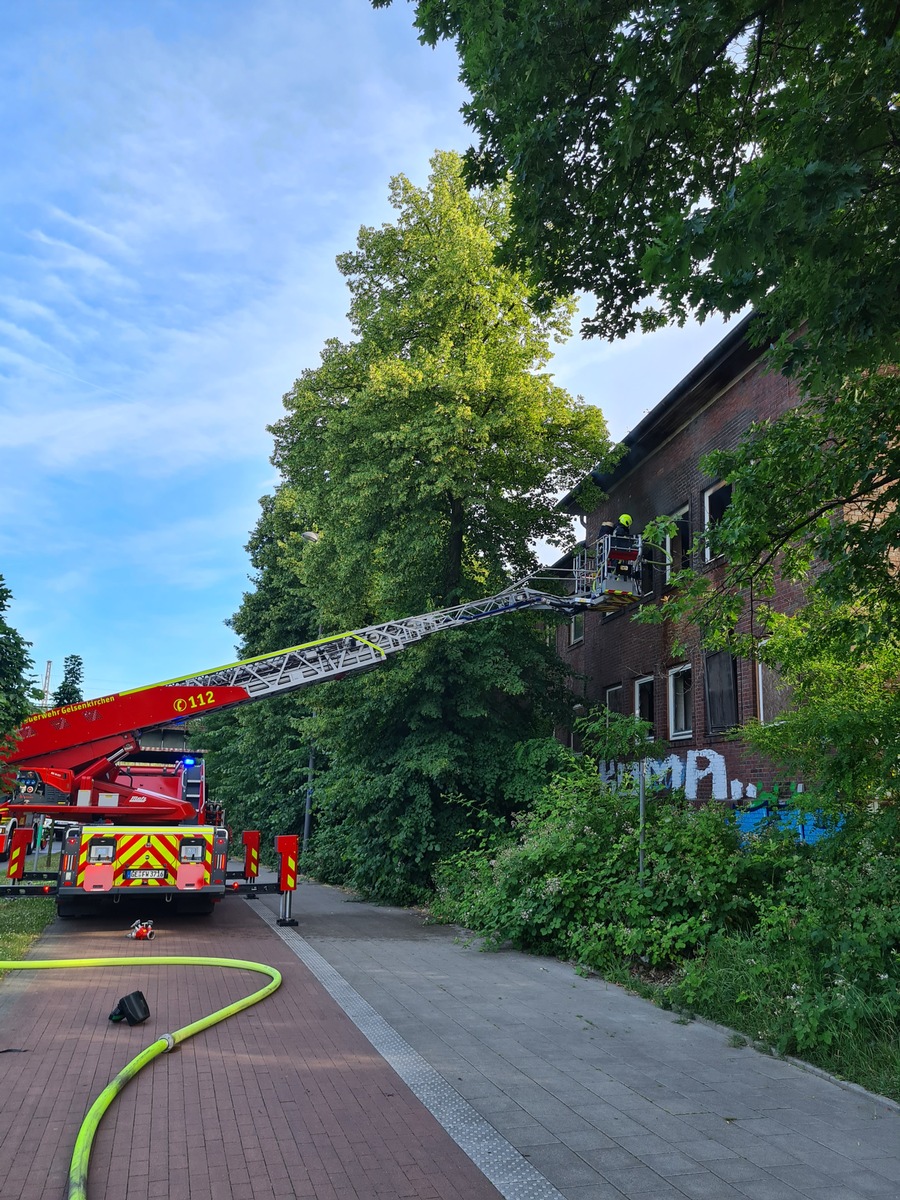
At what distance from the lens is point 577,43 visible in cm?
545

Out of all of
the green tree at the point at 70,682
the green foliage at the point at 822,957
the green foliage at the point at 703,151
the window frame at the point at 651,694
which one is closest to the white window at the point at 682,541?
the window frame at the point at 651,694

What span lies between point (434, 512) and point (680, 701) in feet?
18.6

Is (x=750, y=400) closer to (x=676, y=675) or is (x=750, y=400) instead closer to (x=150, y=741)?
(x=676, y=675)

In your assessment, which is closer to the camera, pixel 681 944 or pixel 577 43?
→ pixel 577 43

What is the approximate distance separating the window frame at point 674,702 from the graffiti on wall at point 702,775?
1.40ft

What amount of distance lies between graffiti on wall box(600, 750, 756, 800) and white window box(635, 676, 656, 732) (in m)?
1.96

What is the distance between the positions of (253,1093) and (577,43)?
6.40 metres

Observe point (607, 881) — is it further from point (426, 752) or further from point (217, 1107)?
point (217, 1107)

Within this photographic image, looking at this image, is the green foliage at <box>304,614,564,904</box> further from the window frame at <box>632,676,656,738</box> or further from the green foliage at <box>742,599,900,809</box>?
the green foliage at <box>742,599,900,809</box>

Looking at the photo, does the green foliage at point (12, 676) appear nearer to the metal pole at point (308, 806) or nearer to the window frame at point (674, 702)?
the window frame at point (674, 702)

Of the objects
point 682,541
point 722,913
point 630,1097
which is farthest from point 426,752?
point 630,1097

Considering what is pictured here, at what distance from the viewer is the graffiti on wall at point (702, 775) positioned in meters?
14.3

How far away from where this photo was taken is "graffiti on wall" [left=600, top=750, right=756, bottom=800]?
Answer: 14.3 metres

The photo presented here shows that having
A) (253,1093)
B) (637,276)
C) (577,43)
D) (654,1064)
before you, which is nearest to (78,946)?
(253,1093)
